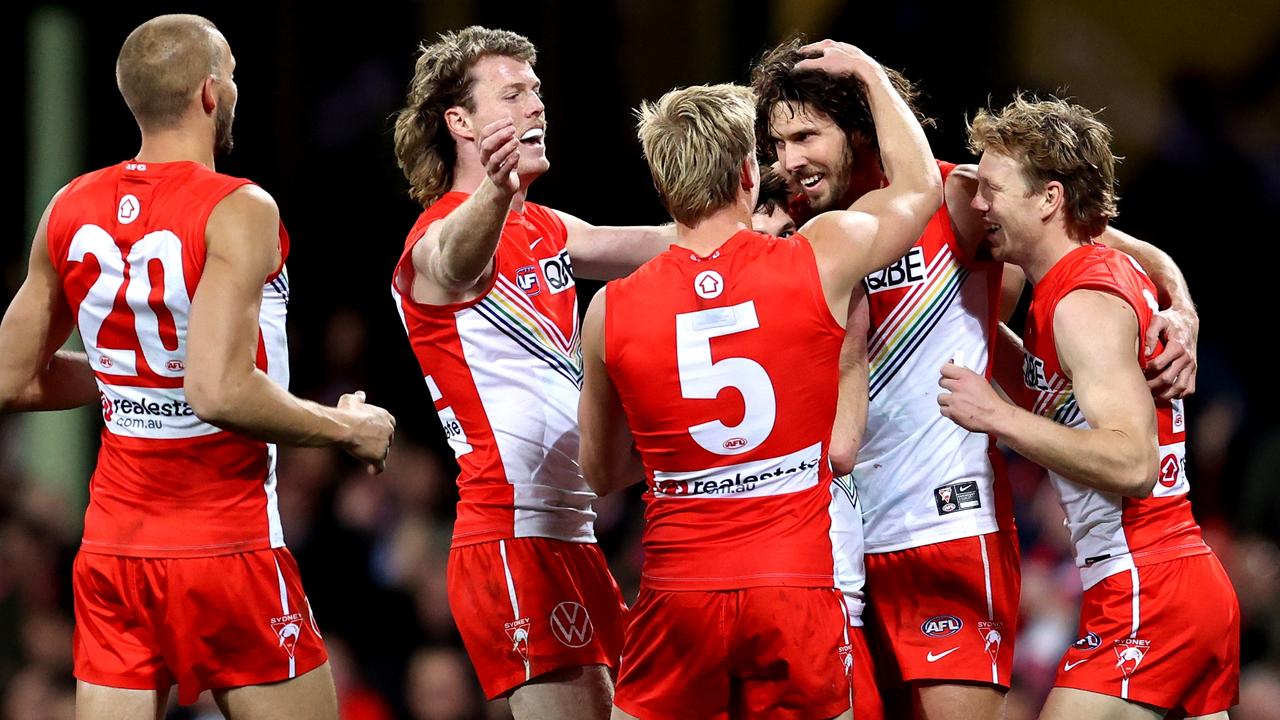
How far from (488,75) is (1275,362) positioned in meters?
6.73

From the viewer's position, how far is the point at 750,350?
3.88 metres

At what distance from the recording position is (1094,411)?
4.12 m

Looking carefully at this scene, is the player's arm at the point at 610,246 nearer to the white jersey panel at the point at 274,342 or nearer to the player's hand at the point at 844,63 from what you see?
the player's hand at the point at 844,63

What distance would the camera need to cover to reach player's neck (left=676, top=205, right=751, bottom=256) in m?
4.02

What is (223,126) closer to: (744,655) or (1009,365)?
(744,655)

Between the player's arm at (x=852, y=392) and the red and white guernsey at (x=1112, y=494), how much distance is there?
1.73ft

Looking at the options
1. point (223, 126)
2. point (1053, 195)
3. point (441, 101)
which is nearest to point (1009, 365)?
point (1053, 195)

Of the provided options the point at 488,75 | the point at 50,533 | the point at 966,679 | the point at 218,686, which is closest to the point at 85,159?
the point at 50,533

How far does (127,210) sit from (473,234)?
972 millimetres

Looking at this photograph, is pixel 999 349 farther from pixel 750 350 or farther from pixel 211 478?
pixel 211 478

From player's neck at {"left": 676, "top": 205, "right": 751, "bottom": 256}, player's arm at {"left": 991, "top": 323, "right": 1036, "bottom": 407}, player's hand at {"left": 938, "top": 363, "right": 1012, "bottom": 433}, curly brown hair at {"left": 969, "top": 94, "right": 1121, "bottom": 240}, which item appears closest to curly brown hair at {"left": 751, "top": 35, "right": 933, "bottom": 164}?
curly brown hair at {"left": 969, "top": 94, "right": 1121, "bottom": 240}

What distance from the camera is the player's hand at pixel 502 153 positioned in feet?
13.1

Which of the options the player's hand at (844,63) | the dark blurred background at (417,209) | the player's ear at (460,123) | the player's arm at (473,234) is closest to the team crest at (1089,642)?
the player's hand at (844,63)

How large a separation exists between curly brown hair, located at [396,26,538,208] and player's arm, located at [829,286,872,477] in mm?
1470
